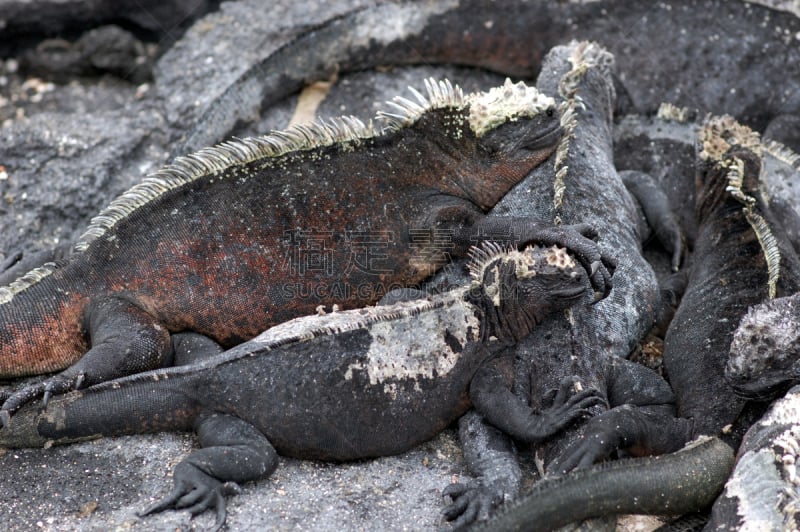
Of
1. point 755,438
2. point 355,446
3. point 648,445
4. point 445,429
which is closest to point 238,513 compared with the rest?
point 355,446

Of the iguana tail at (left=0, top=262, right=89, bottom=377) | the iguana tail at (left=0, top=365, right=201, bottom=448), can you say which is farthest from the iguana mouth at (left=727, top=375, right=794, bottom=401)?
the iguana tail at (left=0, top=262, right=89, bottom=377)

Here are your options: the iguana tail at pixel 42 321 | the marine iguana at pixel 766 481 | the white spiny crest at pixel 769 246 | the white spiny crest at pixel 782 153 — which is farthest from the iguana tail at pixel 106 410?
the white spiny crest at pixel 782 153

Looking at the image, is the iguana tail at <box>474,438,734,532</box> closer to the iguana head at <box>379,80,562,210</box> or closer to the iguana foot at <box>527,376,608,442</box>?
the iguana foot at <box>527,376,608,442</box>

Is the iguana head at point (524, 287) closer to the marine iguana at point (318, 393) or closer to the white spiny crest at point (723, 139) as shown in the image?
the marine iguana at point (318, 393)

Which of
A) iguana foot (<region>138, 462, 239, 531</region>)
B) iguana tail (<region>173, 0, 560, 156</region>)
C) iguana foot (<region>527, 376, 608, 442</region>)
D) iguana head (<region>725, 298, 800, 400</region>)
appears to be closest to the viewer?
iguana foot (<region>138, 462, 239, 531</region>)

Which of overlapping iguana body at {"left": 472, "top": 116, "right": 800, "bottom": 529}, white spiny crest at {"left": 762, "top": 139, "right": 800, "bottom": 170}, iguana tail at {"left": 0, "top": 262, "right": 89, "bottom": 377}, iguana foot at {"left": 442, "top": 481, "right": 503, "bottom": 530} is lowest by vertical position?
iguana tail at {"left": 0, "top": 262, "right": 89, "bottom": 377}

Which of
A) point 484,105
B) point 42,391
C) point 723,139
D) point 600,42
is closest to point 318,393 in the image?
point 42,391
